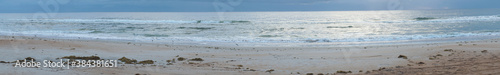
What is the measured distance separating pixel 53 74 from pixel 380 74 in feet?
20.8

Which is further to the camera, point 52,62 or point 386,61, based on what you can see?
point 386,61

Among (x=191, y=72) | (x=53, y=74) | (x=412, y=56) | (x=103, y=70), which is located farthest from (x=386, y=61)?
(x=53, y=74)

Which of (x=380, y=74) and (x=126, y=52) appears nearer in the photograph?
(x=380, y=74)

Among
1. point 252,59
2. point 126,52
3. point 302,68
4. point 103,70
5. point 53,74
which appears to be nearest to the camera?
point 53,74

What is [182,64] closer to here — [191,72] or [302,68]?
[191,72]

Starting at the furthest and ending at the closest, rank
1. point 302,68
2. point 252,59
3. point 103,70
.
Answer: point 252,59 → point 302,68 → point 103,70

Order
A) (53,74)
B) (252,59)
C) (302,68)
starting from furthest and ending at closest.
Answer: (252,59) → (302,68) → (53,74)

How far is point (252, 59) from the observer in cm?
1061

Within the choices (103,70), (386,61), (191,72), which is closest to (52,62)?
(103,70)

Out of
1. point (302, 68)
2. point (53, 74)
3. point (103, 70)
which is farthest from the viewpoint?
point (302, 68)

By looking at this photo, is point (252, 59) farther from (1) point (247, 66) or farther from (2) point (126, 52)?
(2) point (126, 52)

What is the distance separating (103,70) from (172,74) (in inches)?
59.4

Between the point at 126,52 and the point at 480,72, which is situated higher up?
the point at 126,52

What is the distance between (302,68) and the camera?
8656mm
